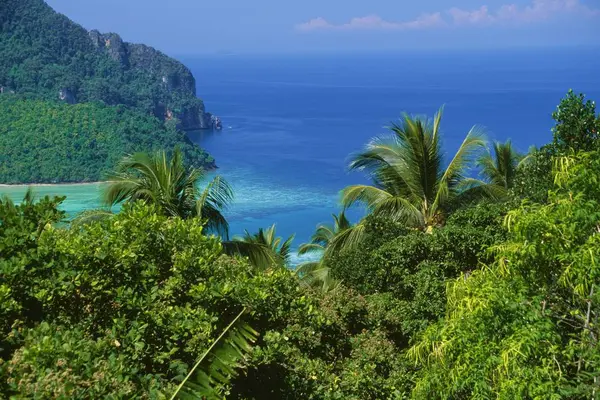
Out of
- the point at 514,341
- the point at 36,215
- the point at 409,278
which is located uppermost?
the point at 36,215

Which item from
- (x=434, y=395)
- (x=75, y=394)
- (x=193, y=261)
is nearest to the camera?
(x=75, y=394)

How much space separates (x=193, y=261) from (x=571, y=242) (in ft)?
8.73

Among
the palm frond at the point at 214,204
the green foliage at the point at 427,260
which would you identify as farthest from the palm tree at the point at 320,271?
the palm frond at the point at 214,204

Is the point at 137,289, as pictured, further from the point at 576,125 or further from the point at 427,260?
the point at 576,125

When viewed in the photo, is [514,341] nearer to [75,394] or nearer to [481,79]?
[75,394]

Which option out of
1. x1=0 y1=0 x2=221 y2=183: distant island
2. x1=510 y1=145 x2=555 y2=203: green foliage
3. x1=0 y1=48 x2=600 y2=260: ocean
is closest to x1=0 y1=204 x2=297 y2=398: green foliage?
x1=510 y1=145 x2=555 y2=203: green foliage

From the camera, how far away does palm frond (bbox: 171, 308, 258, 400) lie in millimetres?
3665

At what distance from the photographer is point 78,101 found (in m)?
79.2

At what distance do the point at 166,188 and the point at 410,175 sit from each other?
402cm

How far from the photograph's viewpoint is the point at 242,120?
314 ft

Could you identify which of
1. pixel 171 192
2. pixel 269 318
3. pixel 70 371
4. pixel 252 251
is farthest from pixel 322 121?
pixel 70 371

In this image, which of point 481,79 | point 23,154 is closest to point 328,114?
point 23,154

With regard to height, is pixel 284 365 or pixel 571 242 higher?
pixel 571 242

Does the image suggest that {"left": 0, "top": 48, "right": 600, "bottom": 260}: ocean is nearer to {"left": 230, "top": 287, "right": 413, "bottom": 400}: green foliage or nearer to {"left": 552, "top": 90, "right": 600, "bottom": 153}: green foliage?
{"left": 552, "top": 90, "right": 600, "bottom": 153}: green foliage
